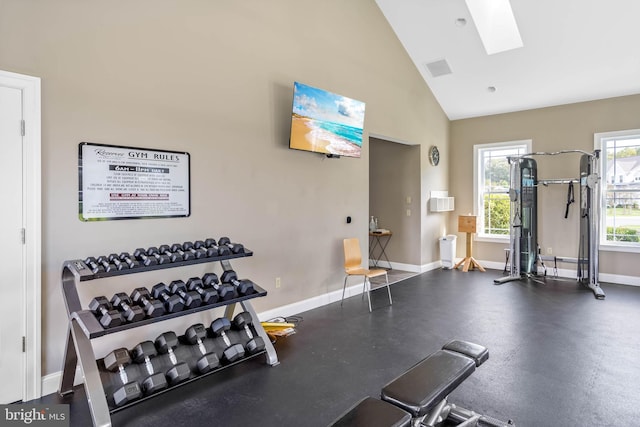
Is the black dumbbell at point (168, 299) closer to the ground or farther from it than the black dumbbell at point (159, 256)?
closer to the ground

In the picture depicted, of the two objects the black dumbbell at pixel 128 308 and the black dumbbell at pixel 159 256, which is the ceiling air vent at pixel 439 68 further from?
the black dumbbell at pixel 128 308

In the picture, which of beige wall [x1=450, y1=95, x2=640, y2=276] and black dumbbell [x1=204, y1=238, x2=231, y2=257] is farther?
beige wall [x1=450, y1=95, x2=640, y2=276]

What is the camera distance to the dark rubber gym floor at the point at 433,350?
2.37m

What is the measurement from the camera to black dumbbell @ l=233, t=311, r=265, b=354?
9.80 feet

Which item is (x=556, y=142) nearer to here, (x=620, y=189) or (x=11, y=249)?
(x=620, y=189)

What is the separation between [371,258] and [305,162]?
140 inches

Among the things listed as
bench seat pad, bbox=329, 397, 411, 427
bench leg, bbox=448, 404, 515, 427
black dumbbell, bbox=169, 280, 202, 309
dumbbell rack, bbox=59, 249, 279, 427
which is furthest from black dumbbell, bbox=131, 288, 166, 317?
bench leg, bbox=448, 404, 515, 427

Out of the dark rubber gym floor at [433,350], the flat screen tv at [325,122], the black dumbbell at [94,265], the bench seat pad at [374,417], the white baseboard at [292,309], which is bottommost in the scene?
the dark rubber gym floor at [433,350]

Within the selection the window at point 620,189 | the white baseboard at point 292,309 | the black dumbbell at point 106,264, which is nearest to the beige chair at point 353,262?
the white baseboard at point 292,309

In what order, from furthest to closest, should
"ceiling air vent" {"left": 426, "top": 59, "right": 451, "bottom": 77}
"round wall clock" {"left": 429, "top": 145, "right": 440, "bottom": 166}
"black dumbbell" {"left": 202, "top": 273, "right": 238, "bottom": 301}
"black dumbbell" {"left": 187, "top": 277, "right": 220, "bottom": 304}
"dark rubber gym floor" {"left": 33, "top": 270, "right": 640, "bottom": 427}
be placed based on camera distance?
"round wall clock" {"left": 429, "top": 145, "right": 440, "bottom": 166} → "ceiling air vent" {"left": 426, "top": 59, "right": 451, "bottom": 77} → "black dumbbell" {"left": 202, "top": 273, "right": 238, "bottom": 301} → "black dumbbell" {"left": 187, "top": 277, "right": 220, "bottom": 304} → "dark rubber gym floor" {"left": 33, "top": 270, "right": 640, "bottom": 427}

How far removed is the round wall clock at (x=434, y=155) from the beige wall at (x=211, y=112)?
1576mm

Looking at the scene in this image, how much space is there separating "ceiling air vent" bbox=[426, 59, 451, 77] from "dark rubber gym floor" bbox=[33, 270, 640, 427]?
3.59 meters

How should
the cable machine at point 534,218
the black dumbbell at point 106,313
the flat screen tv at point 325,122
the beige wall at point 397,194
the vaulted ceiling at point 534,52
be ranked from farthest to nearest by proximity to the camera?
1. the beige wall at point 397,194
2. the cable machine at point 534,218
3. the vaulted ceiling at point 534,52
4. the flat screen tv at point 325,122
5. the black dumbbell at point 106,313

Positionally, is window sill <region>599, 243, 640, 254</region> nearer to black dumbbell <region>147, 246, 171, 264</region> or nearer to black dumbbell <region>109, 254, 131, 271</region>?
black dumbbell <region>147, 246, 171, 264</region>
